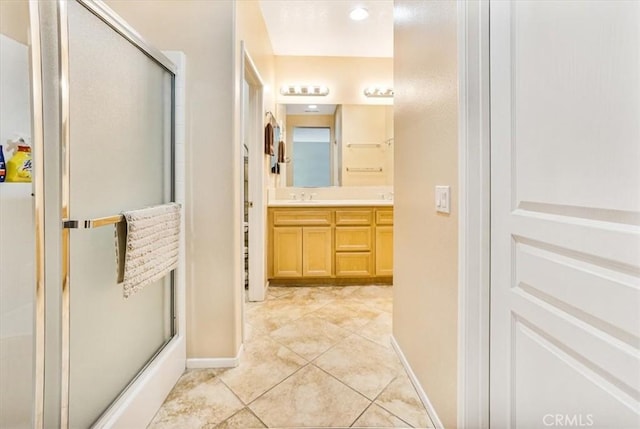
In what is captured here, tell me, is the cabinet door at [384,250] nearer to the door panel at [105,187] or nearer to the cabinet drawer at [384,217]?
the cabinet drawer at [384,217]

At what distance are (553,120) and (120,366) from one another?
1.72 meters

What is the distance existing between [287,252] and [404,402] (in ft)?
6.32

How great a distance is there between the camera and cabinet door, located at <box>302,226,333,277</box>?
311 cm

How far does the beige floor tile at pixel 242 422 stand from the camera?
1.26 meters

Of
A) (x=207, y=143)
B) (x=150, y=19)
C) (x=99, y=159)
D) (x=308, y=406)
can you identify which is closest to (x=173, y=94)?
(x=207, y=143)

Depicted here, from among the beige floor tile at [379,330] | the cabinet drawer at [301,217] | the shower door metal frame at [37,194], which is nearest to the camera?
the shower door metal frame at [37,194]

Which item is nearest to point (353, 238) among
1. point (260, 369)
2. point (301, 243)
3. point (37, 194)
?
point (301, 243)

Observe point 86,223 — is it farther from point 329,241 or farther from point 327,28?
point 327,28

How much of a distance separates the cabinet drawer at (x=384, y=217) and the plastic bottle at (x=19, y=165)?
2.67 metres

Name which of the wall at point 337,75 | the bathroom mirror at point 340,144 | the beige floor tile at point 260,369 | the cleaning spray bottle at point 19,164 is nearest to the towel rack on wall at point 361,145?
the bathroom mirror at point 340,144

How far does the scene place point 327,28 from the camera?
2920 millimetres

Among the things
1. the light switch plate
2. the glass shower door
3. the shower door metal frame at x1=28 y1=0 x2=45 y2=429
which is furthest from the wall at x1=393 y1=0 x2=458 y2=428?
the glass shower door

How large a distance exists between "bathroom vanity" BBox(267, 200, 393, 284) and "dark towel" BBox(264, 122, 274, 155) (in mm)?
565

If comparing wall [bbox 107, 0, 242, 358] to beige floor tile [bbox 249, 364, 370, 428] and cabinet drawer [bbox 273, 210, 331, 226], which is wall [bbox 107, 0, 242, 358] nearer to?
beige floor tile [bbox 249, 364, 370, 428]
